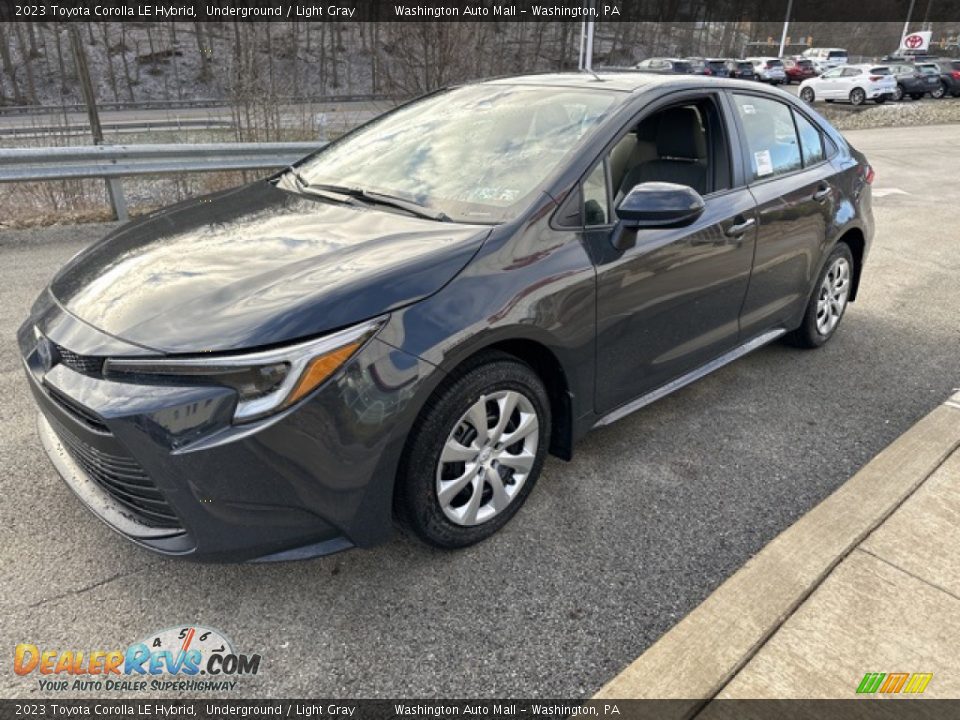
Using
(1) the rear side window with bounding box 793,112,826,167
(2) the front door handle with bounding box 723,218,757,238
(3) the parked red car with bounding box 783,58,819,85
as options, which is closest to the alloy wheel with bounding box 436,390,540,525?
(2) the front door handle with bounding box 723,218,757,238

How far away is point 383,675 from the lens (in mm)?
2051

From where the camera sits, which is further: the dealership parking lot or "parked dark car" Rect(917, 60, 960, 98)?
"parked dark car" Rect(917, 60, 960, 98)

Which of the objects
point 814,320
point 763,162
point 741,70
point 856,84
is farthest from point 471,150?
point 741,70

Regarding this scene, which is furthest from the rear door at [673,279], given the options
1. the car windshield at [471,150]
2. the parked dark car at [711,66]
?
the parked dark car at [711,66]

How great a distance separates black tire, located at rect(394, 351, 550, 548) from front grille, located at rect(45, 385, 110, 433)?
908 millimetres

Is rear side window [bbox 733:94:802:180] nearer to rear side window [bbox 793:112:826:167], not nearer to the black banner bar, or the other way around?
rear side window [bbox 793:112:826:167]

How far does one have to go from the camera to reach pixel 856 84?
1106 inches

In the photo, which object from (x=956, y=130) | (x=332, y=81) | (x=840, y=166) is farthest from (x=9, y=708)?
(x=332, y=81)

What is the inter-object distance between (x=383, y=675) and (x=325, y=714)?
0.19m

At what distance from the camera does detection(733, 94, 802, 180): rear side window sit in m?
3.52

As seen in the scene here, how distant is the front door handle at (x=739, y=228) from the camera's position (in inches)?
128

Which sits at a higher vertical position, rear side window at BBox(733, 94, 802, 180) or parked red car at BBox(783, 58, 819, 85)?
rear side window at BBox(733, 94, 802, 180)

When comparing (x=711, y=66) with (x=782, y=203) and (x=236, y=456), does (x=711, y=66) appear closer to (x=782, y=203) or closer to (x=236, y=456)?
(x=782, y=203)

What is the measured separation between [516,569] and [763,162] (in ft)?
8.20
